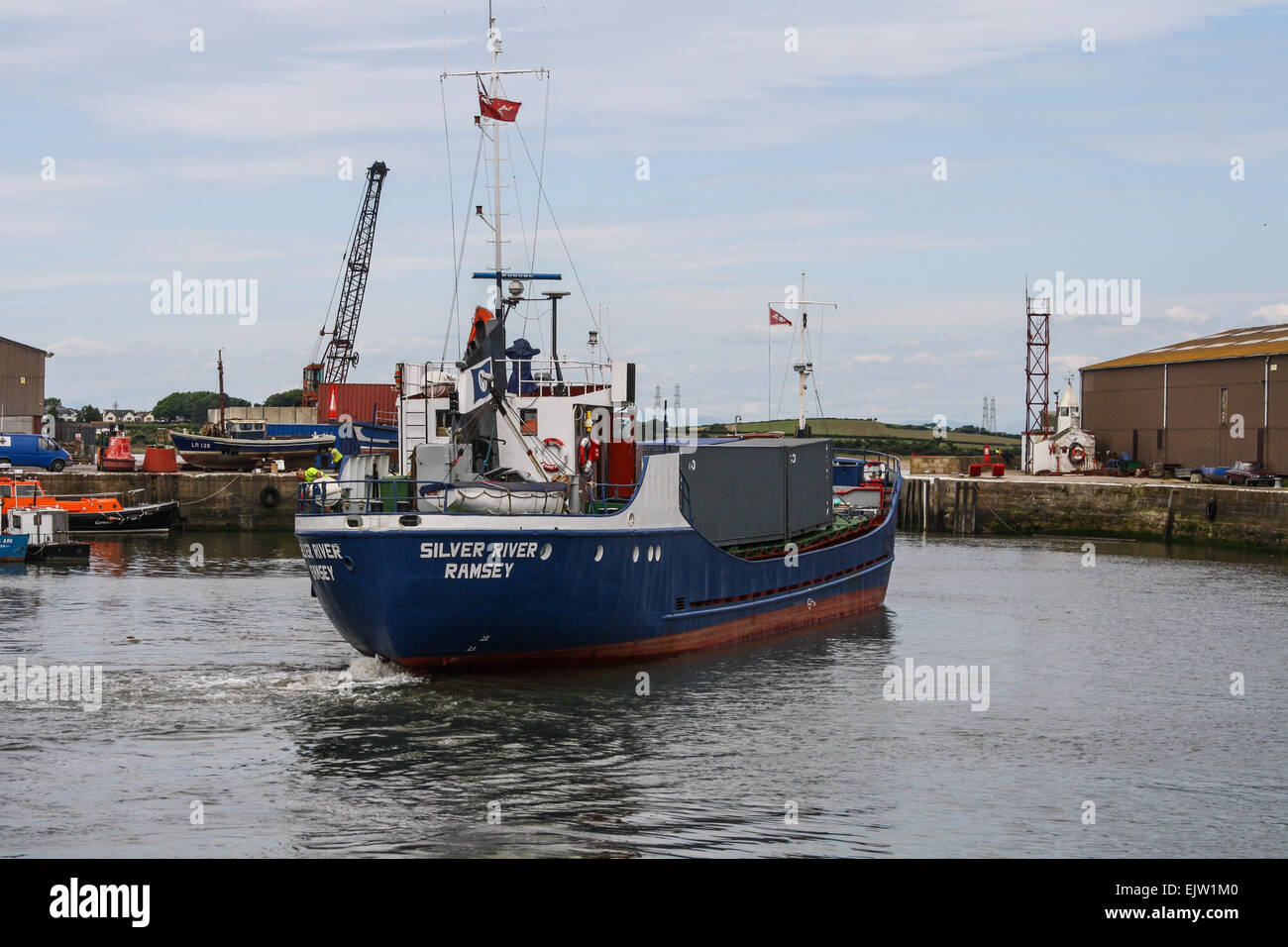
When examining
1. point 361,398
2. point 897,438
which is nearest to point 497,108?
→ point 361,398

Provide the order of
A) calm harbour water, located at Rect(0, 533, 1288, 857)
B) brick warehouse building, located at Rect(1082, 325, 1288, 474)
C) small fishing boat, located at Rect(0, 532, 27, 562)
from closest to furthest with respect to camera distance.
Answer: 1. calm harbour water, located at Rect(0, 533, 1288, 857)
2. small fishing boat, located at Rect(0, 532, 27, 562)
3. brick warehouse building, located at Rect(1082, 325, 1288, 474)

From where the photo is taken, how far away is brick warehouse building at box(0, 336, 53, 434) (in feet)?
276

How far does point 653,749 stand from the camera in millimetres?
20203

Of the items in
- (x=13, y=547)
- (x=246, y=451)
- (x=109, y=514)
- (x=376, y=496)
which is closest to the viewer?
(x=376, y=496)

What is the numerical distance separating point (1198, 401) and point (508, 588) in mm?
62179

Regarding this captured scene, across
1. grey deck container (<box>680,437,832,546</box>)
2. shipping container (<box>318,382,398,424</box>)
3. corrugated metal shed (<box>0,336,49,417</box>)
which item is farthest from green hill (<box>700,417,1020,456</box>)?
grey deck container (<box>680,437,832,546</box>)

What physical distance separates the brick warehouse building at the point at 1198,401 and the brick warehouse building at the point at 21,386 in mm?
73350

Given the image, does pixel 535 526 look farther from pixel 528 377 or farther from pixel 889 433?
pixel 889 433

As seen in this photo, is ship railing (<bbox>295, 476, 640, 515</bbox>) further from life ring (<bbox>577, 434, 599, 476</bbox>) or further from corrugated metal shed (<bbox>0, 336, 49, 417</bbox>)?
corrugated metal shed (<bbox>0, 336, 49, 417</bbox>)

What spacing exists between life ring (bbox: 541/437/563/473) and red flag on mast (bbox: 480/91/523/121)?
23.1 ft

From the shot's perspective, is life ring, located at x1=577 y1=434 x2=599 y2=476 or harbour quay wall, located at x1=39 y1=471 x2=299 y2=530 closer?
life ring, located at x1=577 y1=434 x2=599 y2=476

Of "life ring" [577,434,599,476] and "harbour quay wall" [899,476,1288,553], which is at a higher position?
"life ring" [577,434,599,476]

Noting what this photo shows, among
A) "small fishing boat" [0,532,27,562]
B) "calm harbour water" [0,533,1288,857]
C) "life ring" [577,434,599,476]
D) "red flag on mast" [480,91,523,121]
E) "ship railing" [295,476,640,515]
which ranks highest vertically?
"red flag on mast" [480,91,523,121]

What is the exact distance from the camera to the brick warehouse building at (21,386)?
276ft
